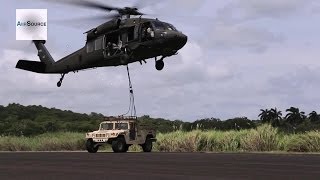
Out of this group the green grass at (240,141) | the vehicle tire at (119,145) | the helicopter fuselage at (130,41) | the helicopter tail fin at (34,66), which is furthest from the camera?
the helicopter tail fin at (34,66)

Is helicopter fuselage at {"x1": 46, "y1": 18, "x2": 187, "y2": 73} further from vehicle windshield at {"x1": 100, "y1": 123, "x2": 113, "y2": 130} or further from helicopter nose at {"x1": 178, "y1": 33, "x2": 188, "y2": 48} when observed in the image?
vehicle windshield at {"x1": 100, "y1": 123, "x2": 113, "y2": 130}

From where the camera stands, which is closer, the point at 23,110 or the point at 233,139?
the point at 233,139

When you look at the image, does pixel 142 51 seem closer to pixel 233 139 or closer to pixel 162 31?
pixel 162 31

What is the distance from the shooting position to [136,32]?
32094 millimetres

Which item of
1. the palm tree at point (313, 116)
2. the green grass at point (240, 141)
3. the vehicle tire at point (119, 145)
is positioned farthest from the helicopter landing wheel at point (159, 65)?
the palm tree at point (313, 116)

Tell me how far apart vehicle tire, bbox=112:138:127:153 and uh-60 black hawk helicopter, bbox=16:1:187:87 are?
456cm

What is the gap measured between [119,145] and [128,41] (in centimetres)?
582

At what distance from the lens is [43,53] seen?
4394cm

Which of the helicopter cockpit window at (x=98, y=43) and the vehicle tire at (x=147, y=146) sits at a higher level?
the helicopter cockpit window at (x=98, y=43)

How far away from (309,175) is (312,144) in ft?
48.9

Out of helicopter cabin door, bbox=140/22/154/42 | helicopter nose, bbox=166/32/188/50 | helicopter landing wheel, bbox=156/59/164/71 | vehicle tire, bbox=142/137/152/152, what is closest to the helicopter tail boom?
helicopter landing wheel, bbox=156/59/164/71

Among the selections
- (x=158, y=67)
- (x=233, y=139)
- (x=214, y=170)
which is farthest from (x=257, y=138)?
(x=214, y=170)

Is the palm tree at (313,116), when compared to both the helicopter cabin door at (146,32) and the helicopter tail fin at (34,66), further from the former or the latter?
the helicopter cabin door at (146,32)

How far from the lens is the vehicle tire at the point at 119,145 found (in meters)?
30.6
